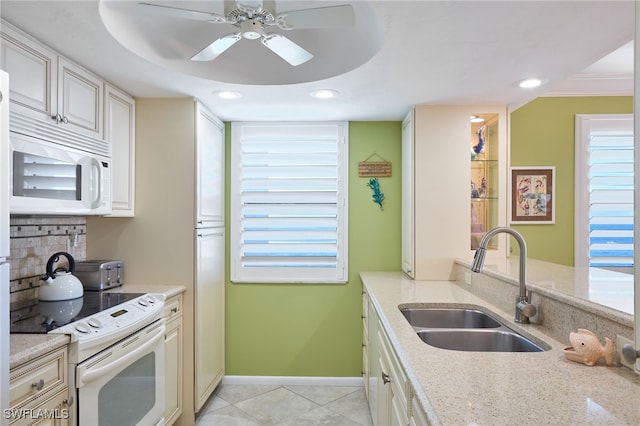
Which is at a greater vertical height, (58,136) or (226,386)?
(58,136)

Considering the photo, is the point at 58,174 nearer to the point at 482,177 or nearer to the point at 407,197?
the point at 407,197

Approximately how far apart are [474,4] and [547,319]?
1.32 meters

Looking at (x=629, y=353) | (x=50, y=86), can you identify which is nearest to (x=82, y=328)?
(x=50, y=86)

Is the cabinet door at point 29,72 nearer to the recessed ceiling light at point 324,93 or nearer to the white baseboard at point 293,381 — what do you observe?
the recessed ceiling light at point 324,93

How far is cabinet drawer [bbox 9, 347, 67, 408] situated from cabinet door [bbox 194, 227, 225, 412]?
3.76ft

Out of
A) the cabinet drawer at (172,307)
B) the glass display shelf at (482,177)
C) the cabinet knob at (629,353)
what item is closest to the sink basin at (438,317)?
the glass display shelf at (482,177)

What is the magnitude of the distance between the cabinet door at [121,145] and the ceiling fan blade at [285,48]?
118 cm

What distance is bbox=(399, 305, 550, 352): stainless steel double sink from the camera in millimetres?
1711

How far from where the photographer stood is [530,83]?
2418mm

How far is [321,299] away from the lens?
3418mm

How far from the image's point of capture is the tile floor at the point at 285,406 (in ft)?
9.12

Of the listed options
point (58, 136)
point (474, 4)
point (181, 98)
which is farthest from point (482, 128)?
point (58, 136)

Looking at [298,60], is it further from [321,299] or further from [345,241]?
[321,299]

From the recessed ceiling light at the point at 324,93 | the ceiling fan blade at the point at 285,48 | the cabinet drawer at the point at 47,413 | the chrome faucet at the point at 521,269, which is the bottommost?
the cabinet drawer at the point at 47,413
